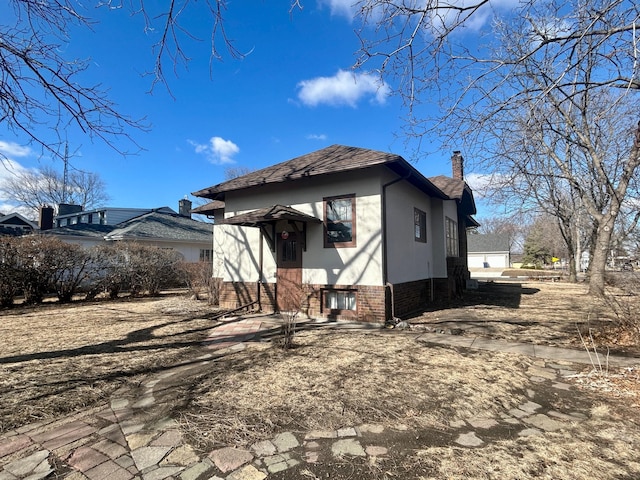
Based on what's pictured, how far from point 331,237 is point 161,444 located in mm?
6232

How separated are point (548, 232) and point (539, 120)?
51319mm

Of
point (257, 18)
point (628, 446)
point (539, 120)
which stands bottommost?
point (628, 446)

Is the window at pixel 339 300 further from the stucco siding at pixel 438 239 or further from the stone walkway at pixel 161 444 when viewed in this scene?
the stone walkway at pixel 161 444

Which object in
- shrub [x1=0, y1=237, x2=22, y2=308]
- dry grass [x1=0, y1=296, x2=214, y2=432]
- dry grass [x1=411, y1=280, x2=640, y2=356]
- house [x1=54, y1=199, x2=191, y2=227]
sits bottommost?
dry grass [x1=411, y1=280, x2=640, y2=356]

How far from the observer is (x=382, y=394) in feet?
11.7

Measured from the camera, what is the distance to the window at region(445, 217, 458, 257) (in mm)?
12723

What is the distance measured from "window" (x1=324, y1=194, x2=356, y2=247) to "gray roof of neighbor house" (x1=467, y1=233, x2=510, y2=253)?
5094 centimetres

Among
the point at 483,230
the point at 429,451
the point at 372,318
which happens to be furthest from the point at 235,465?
the point at 483,230

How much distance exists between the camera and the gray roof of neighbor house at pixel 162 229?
62.5 feet

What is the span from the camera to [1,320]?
812 cm

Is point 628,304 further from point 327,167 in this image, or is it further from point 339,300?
point 327,167

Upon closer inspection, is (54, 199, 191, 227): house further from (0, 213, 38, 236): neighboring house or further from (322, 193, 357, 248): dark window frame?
(322, 193, 357, 248): dark window frame

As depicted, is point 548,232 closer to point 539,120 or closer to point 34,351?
point 539,120

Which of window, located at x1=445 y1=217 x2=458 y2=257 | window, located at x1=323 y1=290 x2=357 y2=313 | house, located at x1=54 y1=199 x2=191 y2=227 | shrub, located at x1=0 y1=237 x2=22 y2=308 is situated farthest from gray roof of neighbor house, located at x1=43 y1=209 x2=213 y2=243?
window, located at x1=445 y1=217 x2=458 y2=257
